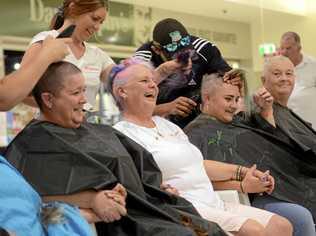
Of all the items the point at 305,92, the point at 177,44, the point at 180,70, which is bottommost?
the point at 305,92

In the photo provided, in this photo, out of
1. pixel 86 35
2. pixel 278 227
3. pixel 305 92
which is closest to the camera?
pixel 278 227

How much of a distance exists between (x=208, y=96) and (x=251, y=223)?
0.90 meters

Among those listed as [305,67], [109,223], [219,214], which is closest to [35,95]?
[109,223]

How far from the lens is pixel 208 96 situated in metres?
2.82

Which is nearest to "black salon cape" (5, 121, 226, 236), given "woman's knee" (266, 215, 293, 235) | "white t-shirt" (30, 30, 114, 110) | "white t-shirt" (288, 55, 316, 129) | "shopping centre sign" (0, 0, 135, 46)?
"woman's knee" (266, 215, 293, 235)

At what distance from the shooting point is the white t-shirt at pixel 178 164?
2.24m

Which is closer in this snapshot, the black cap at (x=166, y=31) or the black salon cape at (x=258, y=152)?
the black salon cape at (x=258, y=152)

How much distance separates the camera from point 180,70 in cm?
283

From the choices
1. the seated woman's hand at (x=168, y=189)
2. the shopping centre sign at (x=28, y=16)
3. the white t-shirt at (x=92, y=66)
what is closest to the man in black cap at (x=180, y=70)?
the white t-shirt at (x=92, y=66)

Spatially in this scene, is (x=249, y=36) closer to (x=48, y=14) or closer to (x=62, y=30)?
(x=48, y=14)

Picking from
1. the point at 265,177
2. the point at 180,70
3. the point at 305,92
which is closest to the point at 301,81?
the point at 305,92

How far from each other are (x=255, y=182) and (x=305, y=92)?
2221 mm

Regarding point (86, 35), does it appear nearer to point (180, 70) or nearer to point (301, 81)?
point (180, 70)

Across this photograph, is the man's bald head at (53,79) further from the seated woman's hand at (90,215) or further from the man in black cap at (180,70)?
the man in black cap at (180,70)
